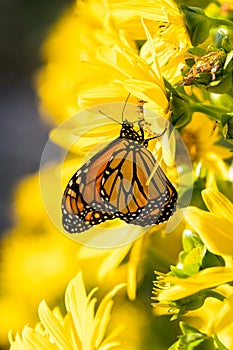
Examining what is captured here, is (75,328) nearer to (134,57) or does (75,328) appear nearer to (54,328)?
(54,328)

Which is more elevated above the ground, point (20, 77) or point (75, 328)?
point (75, 328)

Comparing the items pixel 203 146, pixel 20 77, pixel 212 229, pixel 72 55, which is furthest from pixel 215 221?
pixel 20 77

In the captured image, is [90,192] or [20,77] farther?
[20,77]

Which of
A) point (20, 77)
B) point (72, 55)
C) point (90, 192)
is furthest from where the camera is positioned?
point (20, 77)

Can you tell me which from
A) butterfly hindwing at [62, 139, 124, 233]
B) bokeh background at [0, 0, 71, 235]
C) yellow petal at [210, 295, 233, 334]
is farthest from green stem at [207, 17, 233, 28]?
bokeh background at [0, 0, 71, 235]

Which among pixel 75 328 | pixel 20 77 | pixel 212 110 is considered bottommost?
pixel 20 77

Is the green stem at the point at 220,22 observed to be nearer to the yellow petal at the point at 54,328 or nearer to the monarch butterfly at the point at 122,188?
the monarch butterfly at the point at 122,188

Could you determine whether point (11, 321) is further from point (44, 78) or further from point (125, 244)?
point (125, 244)

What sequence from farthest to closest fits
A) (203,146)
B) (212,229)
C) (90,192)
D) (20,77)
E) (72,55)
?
(20,77) < (72,55) < (203,146) < (90,192) < (212,229)

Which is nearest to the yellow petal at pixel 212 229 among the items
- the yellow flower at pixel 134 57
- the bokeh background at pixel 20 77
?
the yellow flower at pixel 134 57
